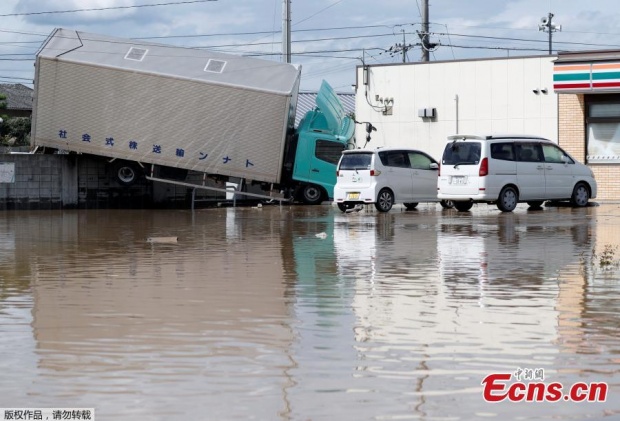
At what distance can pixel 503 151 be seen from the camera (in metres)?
27.1

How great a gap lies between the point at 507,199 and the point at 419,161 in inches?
128

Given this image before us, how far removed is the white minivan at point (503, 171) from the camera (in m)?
26.7

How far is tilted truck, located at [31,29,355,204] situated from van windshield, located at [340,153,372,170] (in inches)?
122

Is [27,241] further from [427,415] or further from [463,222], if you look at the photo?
[427,415]

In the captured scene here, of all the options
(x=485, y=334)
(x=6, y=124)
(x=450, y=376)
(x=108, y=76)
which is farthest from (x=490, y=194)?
(x=6, y=124)

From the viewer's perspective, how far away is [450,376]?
704 centimetres

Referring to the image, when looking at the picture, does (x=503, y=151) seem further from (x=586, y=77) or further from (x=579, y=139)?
(x=579, y=139)

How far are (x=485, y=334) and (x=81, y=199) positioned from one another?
26269mm

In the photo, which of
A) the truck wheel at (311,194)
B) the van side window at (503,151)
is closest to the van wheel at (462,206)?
the van side window at (503,151)

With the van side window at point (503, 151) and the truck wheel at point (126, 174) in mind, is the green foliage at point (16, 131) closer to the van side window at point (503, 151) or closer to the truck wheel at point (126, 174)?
the truck wheel at point (126, 174)

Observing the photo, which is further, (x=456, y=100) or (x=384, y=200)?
(x=456, y=100)

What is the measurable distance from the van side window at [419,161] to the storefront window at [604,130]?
20.0 ft

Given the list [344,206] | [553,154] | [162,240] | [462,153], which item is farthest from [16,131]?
[162,240]

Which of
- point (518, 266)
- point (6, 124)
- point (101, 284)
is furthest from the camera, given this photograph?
point (6, 124)
